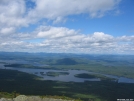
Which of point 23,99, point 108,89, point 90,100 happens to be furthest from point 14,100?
point 108,89

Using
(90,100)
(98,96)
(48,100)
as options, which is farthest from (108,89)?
(48,100)

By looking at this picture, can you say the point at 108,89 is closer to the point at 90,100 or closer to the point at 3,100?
the point at 90,100

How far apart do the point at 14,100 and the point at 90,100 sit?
76.5m

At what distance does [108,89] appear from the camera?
132625 millimetres

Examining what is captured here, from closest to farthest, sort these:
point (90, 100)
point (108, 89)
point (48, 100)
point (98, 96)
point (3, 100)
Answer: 1. point (3, 100)
2. point (48, 100)
3. point (90, 100)
4. point (98, 96)
5. point (108, 89)

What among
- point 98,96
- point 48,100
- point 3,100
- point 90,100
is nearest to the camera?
point 3,100

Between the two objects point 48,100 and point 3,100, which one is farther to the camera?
point 48,100

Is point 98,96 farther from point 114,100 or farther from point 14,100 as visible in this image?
point 14,100

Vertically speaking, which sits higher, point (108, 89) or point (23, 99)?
point (23, 99)

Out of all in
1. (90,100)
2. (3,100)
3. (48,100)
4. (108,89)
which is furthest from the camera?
(108,89)

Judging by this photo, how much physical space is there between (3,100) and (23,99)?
119 inches

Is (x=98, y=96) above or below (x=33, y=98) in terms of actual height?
below

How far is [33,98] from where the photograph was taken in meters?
27.8

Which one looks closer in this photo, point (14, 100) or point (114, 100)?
point (14, 100)
